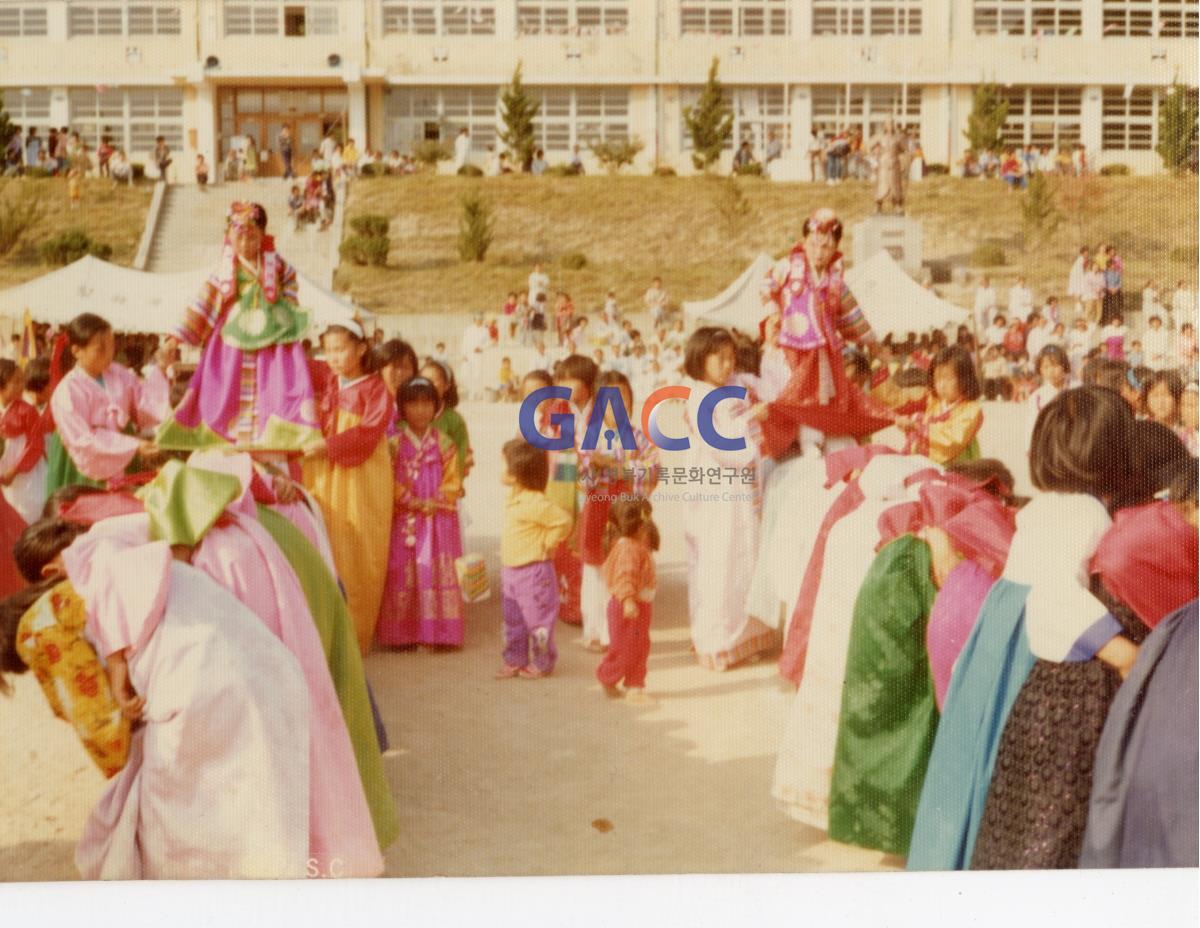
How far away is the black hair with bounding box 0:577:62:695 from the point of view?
3.89 metres

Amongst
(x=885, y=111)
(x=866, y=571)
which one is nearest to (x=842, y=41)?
(x=885, y=111)

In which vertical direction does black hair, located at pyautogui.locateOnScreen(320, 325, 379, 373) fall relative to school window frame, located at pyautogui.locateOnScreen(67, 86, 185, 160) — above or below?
below

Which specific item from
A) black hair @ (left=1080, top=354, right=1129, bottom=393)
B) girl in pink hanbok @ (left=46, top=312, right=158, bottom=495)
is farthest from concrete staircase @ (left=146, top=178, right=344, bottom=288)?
black hair @ (left=1080, top=354, right=1129, bottom=393)

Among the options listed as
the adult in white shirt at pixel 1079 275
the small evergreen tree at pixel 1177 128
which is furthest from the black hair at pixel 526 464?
the small evergreen tree at pixel 1177 128

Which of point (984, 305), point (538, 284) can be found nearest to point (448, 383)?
point (538, 284)

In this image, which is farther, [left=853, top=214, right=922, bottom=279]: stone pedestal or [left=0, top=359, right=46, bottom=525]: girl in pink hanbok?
[left=853, top=214, right=922, bottom=279]: stone pedestal

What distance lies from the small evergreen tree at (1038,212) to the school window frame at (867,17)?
0.62 meters

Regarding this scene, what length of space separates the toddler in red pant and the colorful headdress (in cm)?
122

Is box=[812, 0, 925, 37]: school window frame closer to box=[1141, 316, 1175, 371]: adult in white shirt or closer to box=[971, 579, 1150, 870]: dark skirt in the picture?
box=[1141, 316, 1175, 371]: adult in white shirt

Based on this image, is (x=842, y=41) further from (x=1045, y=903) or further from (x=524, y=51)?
(x=1045, y=903)

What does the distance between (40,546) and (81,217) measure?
1.37 metres

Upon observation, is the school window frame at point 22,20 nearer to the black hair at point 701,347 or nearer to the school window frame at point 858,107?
the black hair at point 701,347

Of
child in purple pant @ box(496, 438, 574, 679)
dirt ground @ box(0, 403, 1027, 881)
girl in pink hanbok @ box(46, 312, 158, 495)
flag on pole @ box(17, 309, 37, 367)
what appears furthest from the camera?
child in purple pant @ box(496, 438, 574, 679)

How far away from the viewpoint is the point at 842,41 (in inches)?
199
